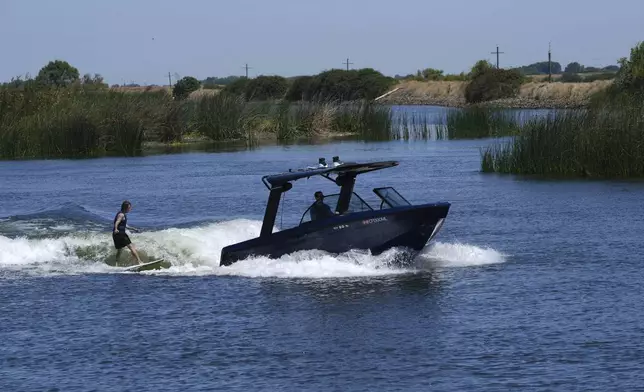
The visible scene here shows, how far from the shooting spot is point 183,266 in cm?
2811

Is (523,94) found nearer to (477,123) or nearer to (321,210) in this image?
(477,123)

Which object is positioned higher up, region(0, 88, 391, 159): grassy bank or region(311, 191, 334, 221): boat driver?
region(0, 88, 391, 159): grassy bank

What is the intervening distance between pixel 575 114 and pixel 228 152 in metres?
24.6

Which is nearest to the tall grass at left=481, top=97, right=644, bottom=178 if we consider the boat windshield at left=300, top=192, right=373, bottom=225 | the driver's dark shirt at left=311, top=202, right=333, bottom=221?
the boat windshield at left=300, top=192, right=373, bottom=225

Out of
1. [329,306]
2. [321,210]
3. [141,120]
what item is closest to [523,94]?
[141,120]

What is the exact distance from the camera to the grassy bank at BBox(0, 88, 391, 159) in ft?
202

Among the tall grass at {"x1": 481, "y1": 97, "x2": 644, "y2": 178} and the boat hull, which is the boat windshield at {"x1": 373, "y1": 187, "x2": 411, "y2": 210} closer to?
the boat hull

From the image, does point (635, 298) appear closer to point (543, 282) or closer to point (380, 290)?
point (543, 282)

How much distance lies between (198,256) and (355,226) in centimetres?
543

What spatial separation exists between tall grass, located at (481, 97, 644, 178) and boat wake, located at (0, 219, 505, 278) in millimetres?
15881

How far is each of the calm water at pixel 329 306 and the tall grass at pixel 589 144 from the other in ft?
11.8

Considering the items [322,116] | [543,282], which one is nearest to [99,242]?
[543,282]

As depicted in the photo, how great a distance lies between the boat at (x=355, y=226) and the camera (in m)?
25.1

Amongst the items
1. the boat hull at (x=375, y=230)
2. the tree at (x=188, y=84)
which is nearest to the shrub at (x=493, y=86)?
the tree at (x=188, y=84)
